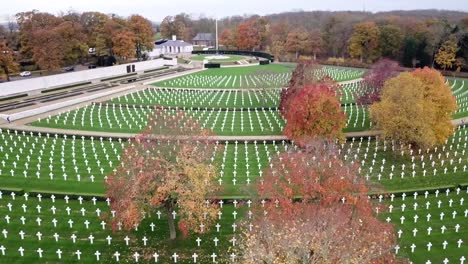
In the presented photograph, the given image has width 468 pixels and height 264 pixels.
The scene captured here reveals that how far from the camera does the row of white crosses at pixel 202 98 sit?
66188 mm

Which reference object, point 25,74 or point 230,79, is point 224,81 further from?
point 25,74

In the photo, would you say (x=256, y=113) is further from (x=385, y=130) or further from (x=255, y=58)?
(x=255, y=58)

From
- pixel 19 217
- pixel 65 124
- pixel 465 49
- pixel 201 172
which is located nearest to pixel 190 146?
pixel 201 172

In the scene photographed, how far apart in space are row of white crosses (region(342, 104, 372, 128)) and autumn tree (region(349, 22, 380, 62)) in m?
52.0

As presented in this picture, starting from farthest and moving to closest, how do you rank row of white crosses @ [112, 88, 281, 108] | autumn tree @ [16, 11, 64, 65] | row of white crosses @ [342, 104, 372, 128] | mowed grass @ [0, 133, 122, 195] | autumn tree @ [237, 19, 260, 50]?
1. autumn tree @ [237, 19, 260, 50]
2. autumn tree @ [16, 11, 64, 65]
3. row of white crosses @ [112, 88, 281, 108]
4. row of white crosses @ [342, 104, 372, 128]
5. mowed grass @ [0, 133, 122, 195]

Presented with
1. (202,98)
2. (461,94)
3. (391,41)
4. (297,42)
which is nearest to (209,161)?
(202,98)

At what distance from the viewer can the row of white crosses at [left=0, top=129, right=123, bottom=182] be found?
121 ft

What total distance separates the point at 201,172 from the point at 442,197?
1908 centimetres

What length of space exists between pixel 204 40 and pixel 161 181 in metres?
163

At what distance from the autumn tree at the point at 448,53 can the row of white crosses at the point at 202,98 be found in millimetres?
42129

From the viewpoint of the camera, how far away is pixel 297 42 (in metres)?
125

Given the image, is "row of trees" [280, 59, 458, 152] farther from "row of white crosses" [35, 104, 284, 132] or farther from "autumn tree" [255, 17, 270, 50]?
"autumn tree" [255, 17, 270, 50]

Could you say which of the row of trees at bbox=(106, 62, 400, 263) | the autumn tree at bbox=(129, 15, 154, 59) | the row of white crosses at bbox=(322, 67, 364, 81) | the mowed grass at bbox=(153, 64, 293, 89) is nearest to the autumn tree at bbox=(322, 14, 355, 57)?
the row of white crosses at bbox=(322, 67, 364, 81)

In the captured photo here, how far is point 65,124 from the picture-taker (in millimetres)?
52781
